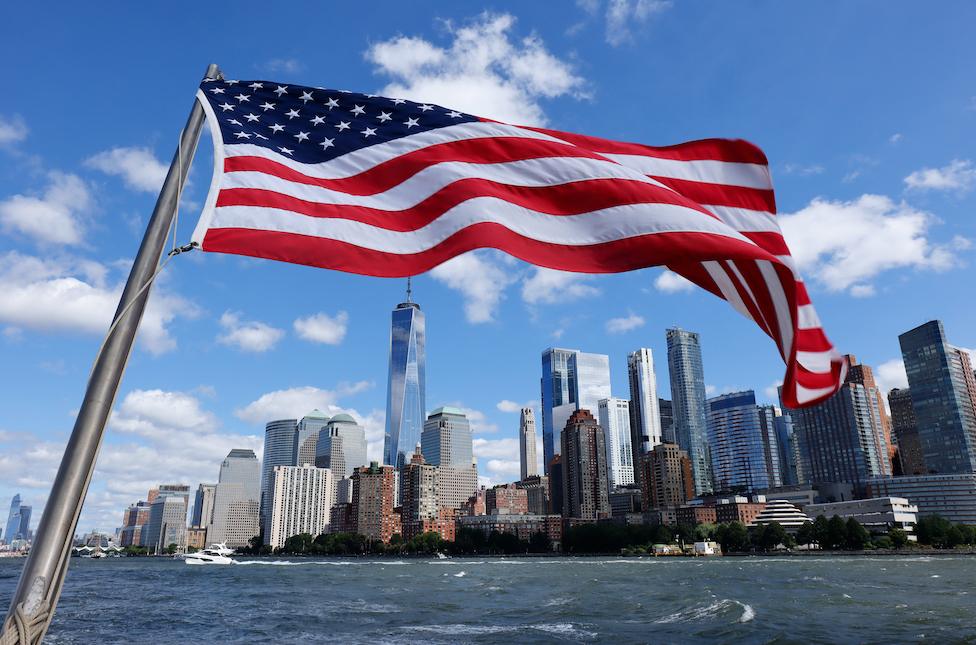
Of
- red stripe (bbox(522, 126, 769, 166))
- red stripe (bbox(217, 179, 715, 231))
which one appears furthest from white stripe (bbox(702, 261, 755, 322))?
red stripe (bbox(522, 126, 769, 166))

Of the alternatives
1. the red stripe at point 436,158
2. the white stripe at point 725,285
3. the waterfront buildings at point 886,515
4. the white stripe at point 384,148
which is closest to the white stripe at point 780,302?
the white stripe at point 725,285

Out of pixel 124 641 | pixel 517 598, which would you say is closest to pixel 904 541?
pixel 517 598

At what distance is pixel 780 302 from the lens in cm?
787

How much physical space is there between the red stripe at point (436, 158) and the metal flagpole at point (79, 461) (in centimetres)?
204

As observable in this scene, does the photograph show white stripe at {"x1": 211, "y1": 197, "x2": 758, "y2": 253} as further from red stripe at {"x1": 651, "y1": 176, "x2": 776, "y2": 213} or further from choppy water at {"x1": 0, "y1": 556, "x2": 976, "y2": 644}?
choppy water at {"x1": 0, "y1": 556, "x2": 976, "y2": 644}

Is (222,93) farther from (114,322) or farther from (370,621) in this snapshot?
(370,621)

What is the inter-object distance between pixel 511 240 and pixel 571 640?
2476cm

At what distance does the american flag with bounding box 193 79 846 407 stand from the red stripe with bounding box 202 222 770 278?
1cm

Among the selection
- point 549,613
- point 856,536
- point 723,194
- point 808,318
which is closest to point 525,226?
point 723,194

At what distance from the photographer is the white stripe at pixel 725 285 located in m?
8.45

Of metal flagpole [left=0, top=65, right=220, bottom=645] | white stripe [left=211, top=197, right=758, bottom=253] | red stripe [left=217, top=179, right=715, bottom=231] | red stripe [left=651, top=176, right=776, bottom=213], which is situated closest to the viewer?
metal flagpole [left=0, top=65, right=220, bottom=645]

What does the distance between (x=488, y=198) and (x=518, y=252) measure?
27.2 inches

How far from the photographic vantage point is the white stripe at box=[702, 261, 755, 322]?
8.45 metres

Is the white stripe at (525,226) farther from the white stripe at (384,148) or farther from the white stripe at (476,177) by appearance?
the white stripe at (384,148)
